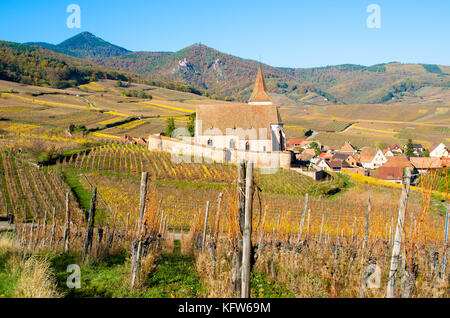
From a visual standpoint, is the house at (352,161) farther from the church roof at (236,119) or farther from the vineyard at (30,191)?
the vineyard at (30,191)

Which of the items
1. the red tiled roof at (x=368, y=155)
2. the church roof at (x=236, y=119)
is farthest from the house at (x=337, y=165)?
the church roof at (x=236, y=119)

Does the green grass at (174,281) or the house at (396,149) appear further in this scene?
the house at (396,149)

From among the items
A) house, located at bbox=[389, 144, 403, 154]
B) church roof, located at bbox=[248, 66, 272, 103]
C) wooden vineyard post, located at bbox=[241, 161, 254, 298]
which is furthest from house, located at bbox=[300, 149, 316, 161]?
wooden vineyard post, located at bbox=[241, 161, 254, 298]

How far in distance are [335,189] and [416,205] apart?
25.6 feet

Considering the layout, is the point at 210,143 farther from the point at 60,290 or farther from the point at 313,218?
the point at 60,290

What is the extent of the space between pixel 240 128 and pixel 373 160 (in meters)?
31.2

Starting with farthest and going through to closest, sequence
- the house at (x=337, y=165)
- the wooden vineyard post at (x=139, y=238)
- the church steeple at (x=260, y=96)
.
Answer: the house at (x=337, y=165) < the church steeple at (x=260, y=96) < the wooden vineyard post at (x=139, y=238)

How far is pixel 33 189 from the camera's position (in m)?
25.9

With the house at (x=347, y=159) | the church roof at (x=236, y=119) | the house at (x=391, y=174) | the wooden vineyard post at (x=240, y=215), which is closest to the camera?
the wooden vineyard post at (x=240, y=215)

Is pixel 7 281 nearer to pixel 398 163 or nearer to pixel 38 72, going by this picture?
pixel 398 163

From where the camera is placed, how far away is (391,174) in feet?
154

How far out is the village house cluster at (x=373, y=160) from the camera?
4753 cm
